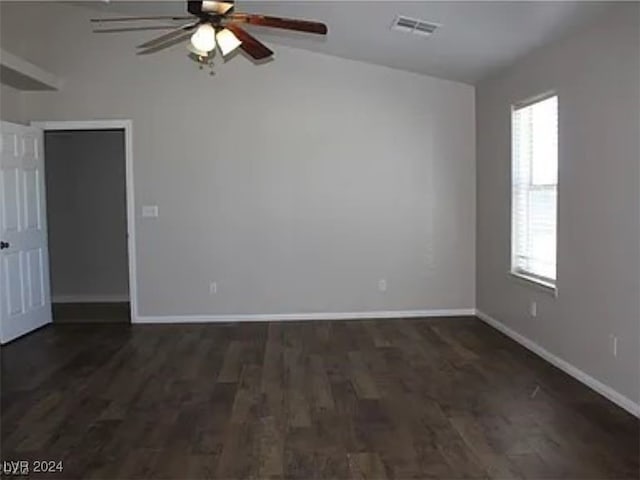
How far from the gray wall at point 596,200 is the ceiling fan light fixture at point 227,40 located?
7.80 feet

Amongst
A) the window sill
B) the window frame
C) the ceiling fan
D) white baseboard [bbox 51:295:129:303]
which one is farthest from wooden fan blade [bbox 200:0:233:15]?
white baseboard [bbox 51:295:129:303]

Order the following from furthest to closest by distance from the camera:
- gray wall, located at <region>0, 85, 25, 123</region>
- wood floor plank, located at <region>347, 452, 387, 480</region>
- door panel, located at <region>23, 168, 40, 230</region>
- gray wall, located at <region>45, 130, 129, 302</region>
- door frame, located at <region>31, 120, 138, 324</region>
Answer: gray wall, located at <region>45, 130, 129, 302</region> → door frame, located at <region>31, 120, 138, 324</region> → door panel, located at <region>23, 168, 40, 230</region> → gray wall, located at <region>0, 85, 25, 123</region> → wood floor plank, located at <region>347, 452, 387, 480</region>

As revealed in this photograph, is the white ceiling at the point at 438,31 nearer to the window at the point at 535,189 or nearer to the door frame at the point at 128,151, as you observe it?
the window at the point at 535,189

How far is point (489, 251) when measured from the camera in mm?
6867

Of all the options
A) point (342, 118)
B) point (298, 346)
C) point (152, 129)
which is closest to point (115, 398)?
point (298, 346)

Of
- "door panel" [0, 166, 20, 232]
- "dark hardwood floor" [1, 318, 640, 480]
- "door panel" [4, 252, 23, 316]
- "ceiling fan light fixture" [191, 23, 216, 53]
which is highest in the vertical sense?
"ceiling fan light fixture" [191, 23, 216, 53]

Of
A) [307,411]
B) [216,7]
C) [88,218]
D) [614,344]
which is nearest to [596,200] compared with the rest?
[614,344]

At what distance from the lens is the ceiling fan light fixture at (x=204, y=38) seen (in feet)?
12.6

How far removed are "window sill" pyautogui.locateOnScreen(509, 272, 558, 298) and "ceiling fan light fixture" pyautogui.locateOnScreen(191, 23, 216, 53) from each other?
10.4ft

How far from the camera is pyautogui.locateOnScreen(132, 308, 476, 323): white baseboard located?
7.18 metres

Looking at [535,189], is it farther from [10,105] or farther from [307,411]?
[10,105]

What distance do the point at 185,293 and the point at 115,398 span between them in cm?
280

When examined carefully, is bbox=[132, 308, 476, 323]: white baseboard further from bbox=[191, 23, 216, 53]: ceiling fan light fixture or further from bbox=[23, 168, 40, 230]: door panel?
bbox=[191, 23, 216, 53]: ceiling fan light fixture

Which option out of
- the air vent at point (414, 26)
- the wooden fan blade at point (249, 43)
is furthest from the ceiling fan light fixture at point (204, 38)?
the air vent at point (414, 26)
